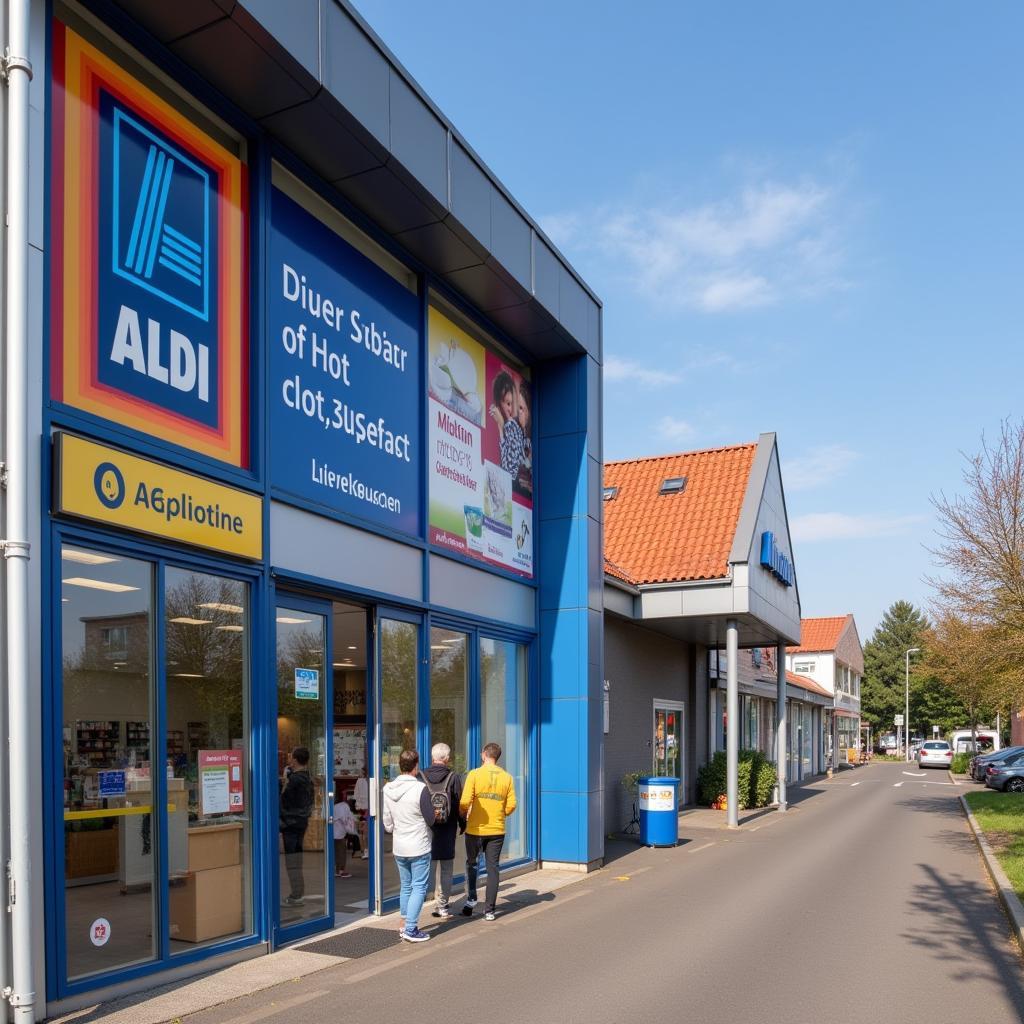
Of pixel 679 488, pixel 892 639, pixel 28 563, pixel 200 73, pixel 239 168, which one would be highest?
pixel 200 73

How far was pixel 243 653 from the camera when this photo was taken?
8906 mm

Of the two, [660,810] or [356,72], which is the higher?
A: [356,72]

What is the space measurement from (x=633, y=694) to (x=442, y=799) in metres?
11.6

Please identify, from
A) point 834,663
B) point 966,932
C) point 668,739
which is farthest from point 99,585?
point 834,663

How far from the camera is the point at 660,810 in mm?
17312

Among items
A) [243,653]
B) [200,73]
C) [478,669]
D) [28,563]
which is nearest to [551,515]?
[478,669]

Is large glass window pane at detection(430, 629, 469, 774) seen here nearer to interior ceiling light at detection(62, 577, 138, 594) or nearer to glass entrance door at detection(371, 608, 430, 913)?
glass entrance door at detection(371, 608, 430, 913)

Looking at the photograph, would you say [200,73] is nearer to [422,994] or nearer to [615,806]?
[422,994]

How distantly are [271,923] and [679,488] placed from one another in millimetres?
17232

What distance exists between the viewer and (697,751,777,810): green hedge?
24562 millimetres

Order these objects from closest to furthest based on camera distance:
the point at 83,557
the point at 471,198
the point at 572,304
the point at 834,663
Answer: the point at 83,557 < the point at 471,198 < the point at 572,304 < the point at 834,663

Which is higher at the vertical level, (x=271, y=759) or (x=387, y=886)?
(x=271, y=759)

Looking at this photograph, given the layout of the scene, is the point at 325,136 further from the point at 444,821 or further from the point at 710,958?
the point at 710,958

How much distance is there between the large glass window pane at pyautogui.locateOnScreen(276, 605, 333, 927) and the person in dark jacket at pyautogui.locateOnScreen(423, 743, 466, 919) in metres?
1.06
